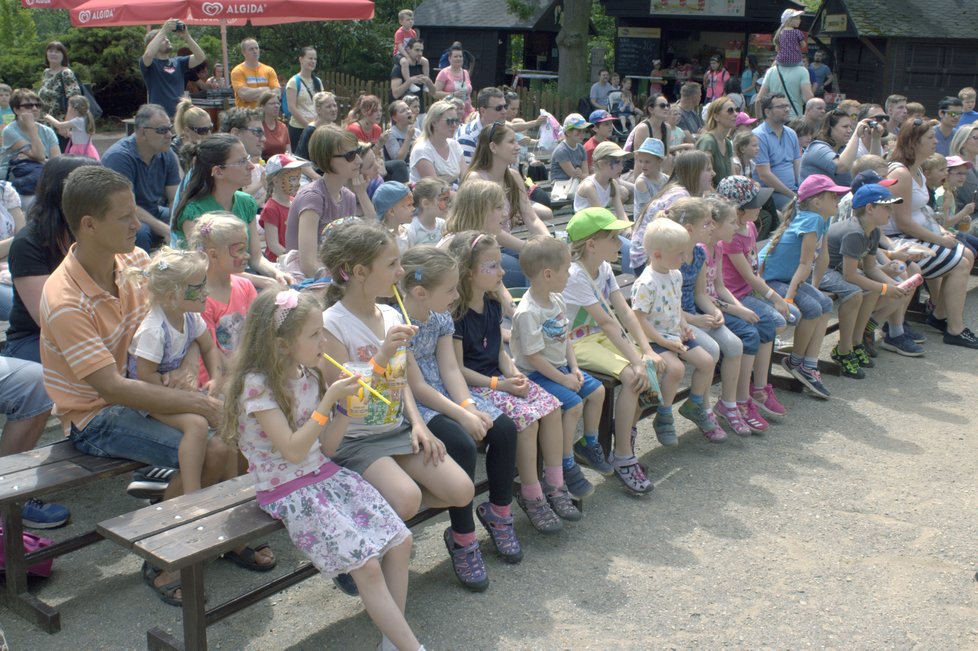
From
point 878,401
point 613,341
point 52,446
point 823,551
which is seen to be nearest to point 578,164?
point 878,401

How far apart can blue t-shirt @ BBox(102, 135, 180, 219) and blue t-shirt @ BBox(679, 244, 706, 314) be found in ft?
11.0

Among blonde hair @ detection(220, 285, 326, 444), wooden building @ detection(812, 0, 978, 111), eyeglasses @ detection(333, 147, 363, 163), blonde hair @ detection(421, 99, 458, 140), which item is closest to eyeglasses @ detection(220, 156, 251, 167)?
eyeglasses @ detection(333, 147, 363, 163)

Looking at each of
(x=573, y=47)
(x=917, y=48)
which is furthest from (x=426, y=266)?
(x=917, y=48)

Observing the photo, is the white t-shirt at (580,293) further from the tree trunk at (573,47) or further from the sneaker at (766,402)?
the tree trunk at (573,47)

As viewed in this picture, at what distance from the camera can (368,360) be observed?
377cm

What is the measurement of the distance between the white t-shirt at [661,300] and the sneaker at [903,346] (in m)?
3.09

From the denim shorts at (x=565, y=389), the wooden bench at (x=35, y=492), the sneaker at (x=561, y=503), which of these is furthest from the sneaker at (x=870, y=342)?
the wooden bench at (x=35, y=492)

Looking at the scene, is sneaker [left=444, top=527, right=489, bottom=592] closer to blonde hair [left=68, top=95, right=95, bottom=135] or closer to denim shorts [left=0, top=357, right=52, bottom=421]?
denim shorts [left=0, top=357, right=52, bottom=421]

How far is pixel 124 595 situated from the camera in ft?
12.4

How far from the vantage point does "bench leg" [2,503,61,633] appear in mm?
3508

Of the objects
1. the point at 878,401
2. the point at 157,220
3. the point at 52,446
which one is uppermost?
the point at 157,220

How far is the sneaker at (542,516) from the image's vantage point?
14.3 feet

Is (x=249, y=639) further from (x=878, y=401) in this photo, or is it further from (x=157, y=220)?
(x=878, y=401)

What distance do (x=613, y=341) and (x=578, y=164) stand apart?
5.15 metres
